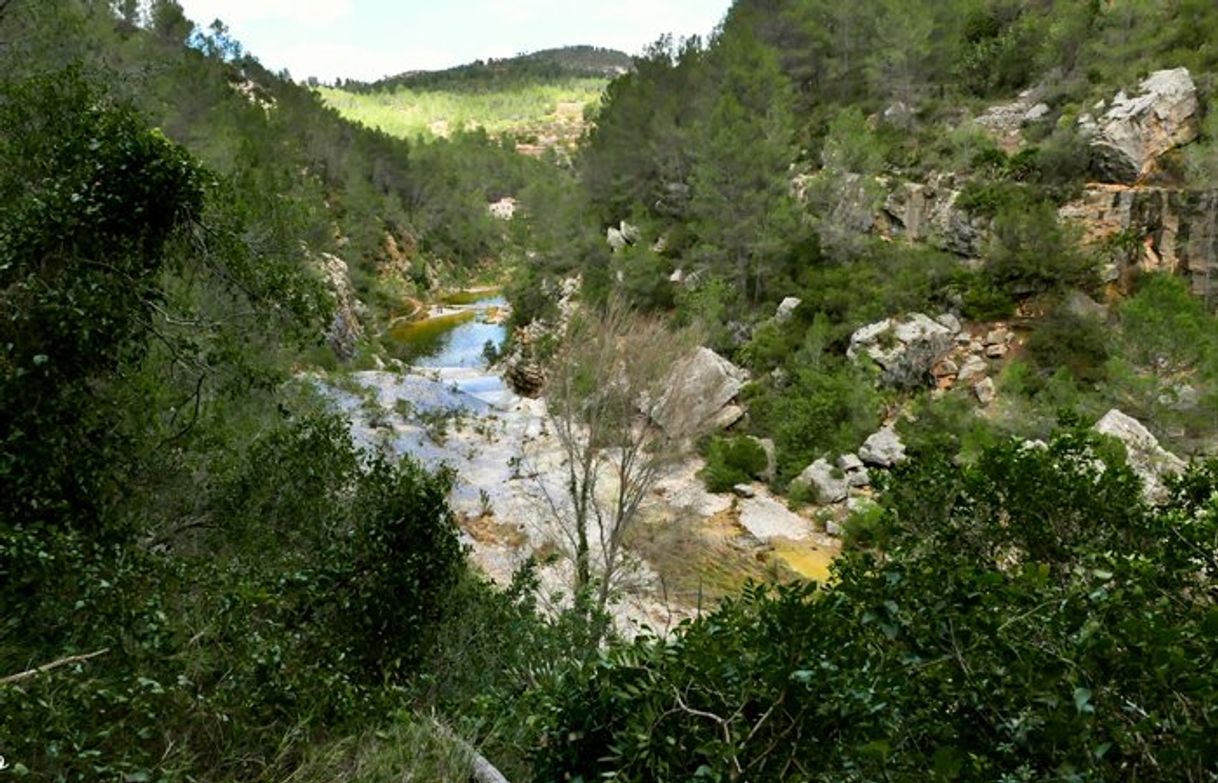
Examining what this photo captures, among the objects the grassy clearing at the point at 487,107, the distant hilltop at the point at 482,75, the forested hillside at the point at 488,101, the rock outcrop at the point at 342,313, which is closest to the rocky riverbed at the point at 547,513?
the rock outcrop at the point at 342,313

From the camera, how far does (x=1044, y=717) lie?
6.54 ft

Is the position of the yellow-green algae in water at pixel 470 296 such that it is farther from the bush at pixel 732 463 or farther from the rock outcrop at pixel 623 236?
the bush at pixel 732 463

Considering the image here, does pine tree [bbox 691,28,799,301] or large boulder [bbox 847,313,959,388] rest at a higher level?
pine tree [bbox 691,28,799,301]

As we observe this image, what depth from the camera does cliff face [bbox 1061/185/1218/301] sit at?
20.5 m

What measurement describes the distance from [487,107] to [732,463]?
150 m

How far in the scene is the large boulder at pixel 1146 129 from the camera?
76.5ft

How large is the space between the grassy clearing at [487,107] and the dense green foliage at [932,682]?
442 feet

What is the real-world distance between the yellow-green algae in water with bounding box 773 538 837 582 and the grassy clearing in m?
125

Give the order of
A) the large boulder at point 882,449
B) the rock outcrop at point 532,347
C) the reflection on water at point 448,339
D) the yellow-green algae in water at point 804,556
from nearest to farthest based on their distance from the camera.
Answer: the yellow-green algae in water at point 804,556, the large boulder at point 882,449, the rock outcrop at point 532,347, the reflection on water at point 448,339

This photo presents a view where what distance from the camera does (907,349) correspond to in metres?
21.3

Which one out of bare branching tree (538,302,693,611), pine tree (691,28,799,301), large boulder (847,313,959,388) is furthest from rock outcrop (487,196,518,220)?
bare branching tree (538,302,693,611)

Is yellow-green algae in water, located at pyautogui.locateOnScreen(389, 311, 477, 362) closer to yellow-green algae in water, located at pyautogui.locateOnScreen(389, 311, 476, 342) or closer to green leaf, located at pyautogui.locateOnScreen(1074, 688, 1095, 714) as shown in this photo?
yellow-green algae in water, located at pyautogui.locateOnScreen(389, 311, 476, 342)

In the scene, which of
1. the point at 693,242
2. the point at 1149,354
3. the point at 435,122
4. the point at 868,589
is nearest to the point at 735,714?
the point at 868,589

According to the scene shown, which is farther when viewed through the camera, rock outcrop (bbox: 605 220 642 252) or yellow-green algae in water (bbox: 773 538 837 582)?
rock outcrop (bbox: 605 220 642 252)
